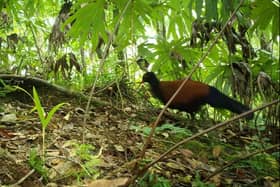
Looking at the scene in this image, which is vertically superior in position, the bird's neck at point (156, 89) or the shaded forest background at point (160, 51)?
the shaded forest background at point (160, 51)

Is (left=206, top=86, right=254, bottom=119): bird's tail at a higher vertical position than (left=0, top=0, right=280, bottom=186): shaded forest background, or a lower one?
lower

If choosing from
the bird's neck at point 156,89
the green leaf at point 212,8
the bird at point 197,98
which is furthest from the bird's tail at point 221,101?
the green leaf at point 212,8

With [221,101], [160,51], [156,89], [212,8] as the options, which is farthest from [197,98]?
[212,8]

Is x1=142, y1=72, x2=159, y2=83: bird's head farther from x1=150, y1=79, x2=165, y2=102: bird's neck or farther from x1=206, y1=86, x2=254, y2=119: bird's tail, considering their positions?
x1=206, y1=86, x2=254, y2=119: bird's tail

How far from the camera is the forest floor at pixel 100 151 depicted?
1896 millimetres

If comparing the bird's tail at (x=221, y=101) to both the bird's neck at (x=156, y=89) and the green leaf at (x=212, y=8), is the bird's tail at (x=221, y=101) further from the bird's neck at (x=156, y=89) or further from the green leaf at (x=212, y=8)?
the green leaf at (x=212, y=8)

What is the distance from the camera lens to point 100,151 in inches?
89.4

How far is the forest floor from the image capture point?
1.90 m

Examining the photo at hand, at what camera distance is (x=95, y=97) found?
3494mm

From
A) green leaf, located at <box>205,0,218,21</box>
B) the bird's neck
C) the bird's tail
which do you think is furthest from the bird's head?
green leaf, located at <box>205,0,218,21</box>

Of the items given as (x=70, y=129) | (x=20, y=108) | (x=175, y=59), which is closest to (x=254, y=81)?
(x=175, y=59)

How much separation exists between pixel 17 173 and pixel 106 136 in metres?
0.83

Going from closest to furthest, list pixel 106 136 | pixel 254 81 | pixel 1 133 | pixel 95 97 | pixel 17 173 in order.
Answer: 1. pixel 17 173
2. pixel 1 133
3. pixel 106 136
4. pixel 254 81
5. pixel 95 97

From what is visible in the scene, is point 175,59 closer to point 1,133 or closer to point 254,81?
point 254,81
